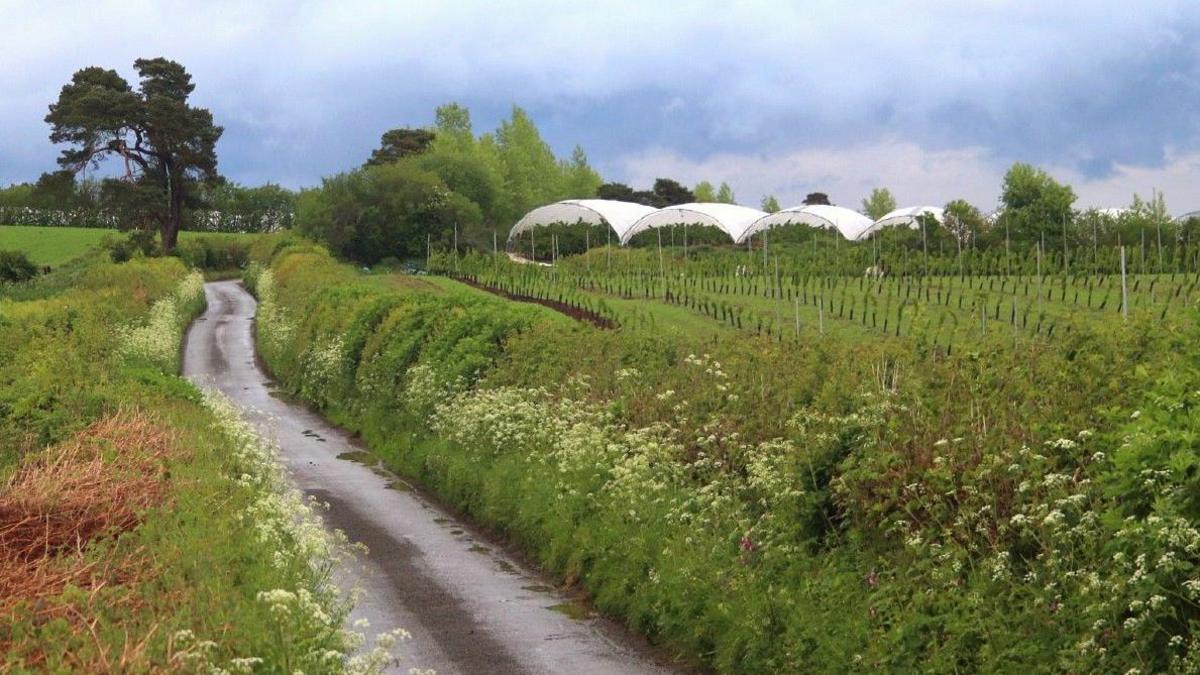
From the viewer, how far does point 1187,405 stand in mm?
8867

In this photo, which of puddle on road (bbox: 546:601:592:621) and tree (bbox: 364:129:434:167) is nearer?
puddle on road (bbox: 546:601:592:621)

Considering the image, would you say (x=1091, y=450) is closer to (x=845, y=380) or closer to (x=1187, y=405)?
(x=1187, y=405)

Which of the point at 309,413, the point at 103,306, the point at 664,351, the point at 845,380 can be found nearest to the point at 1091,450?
the point at 845,380

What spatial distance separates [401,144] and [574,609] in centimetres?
10551

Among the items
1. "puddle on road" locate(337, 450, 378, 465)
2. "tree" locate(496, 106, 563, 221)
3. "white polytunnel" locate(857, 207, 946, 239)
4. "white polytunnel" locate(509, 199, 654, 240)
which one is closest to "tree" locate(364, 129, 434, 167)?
"tree" locate(496, 106, 563, 221)

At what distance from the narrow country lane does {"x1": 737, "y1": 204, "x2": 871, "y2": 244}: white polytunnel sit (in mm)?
62213

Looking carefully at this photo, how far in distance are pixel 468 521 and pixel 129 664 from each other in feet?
41.6

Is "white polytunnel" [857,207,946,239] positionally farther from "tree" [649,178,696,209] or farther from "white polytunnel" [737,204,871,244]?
"tree" [649,178,696,209]

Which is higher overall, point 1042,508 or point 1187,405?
point 1187,405

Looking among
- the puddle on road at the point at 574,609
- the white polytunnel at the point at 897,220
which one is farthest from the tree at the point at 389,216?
the puddle on road at the point at 574,609

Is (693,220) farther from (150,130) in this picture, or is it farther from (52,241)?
(52,241)

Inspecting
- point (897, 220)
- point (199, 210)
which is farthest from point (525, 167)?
point (897, 220)

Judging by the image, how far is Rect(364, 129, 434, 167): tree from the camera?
4525 inches

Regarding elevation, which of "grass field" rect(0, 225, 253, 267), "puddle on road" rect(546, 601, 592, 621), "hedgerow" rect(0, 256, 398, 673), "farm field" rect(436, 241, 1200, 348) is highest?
"grass field" rect(0, 225, 253, 267)
